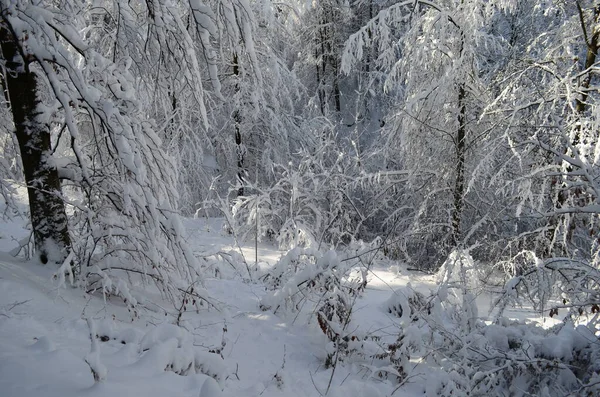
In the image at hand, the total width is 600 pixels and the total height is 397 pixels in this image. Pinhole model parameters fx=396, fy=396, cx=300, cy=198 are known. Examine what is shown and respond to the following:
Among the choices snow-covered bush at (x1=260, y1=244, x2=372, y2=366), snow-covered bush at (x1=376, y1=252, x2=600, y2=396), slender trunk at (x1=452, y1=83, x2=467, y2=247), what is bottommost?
snow-covered bush at (x1=376, y1=252, x2=600, y2=396)

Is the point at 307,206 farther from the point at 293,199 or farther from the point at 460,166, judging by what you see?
the point at 460,166

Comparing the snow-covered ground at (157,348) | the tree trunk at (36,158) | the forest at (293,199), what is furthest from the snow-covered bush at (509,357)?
the tree trunk at (36,158)

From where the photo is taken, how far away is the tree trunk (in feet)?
10.9

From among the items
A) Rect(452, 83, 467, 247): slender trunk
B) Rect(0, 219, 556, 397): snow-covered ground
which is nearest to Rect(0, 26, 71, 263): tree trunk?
Rect(0, 219, 556, 397): snow-covered ground

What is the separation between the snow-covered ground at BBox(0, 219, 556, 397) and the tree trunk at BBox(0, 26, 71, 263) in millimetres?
275

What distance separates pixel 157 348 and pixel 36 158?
2181 mm

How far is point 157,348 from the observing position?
247 centimetres

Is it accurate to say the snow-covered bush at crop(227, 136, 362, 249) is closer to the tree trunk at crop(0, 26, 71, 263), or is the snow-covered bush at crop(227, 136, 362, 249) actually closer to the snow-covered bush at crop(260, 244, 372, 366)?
the snow-covered bush at crop(260, 244, 372, 366)

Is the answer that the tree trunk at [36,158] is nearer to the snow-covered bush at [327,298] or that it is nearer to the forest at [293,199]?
the forest at [293,199]

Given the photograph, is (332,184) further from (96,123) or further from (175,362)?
(175,362)

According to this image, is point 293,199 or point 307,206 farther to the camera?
point 307,206

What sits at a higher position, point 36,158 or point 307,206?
point 36,158

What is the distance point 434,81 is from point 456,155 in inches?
62.7

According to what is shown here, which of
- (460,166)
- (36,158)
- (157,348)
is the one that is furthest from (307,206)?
(157,348)
